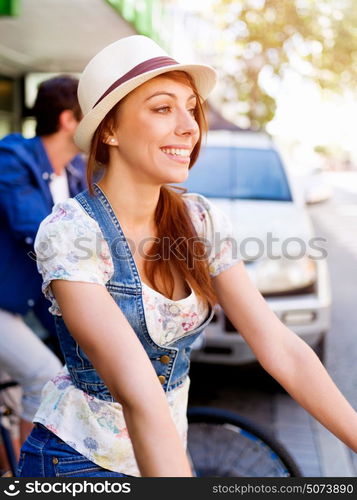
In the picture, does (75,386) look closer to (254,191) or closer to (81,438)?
(81,438)

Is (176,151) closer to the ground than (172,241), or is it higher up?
higher up

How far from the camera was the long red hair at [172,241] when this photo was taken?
1602mm

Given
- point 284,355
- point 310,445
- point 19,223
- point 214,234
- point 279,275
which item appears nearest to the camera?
point 284,355

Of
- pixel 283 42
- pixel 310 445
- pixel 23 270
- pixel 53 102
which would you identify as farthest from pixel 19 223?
pixel 283 42

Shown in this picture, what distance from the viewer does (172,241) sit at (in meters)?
1.67

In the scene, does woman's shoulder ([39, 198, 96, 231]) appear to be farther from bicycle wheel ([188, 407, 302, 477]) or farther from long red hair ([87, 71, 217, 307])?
bicycle wheel ([188, 407, 302, 477])

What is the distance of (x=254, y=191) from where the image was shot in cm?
529

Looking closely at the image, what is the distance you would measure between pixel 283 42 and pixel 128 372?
18.3 m

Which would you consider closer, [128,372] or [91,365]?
[128,372]

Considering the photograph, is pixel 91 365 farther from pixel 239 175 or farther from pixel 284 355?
pixel 239 175

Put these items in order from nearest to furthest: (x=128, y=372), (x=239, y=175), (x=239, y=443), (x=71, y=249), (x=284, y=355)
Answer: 1. (x=128, y=372)
2. (x=71, y=249)
3. (x=284, y=355)
4. (x=239, y=443)
5. (x=239, y=175)

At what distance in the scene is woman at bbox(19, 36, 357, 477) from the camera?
146cm

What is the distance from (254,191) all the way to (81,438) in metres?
3.95

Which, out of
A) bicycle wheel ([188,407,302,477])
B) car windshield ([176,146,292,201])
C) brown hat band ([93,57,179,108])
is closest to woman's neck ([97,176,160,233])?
brown hat band ([93,57,179,108])
